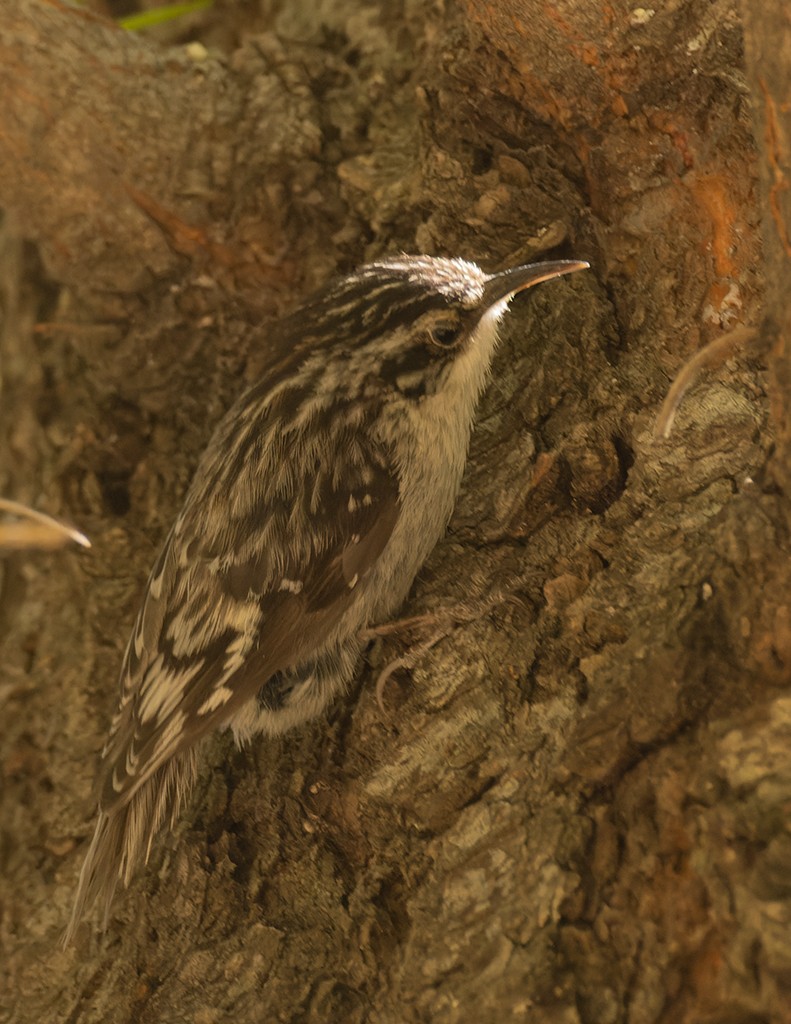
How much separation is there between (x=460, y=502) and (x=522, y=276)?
48 cm

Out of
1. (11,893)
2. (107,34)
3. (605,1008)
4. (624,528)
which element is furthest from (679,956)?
(107,34)

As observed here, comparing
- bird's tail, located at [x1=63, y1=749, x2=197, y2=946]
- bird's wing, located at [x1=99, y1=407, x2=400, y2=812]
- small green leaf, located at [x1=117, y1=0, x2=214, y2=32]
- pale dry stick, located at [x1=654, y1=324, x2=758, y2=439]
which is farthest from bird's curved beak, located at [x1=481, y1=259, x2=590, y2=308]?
small green leaf, located at [x1=117, y1=0, x2=214, y2=32]

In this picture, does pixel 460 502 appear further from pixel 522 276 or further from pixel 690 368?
pixel 690 368

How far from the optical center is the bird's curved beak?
7.04 feet

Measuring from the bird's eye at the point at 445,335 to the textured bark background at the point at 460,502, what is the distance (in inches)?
5.5

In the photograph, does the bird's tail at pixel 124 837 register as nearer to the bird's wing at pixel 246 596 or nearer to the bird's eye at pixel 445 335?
the bird's wing at pixel 246 596

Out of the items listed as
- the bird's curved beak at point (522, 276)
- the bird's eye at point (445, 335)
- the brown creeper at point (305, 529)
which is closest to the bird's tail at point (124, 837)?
the brown creeper at point (305, 529)

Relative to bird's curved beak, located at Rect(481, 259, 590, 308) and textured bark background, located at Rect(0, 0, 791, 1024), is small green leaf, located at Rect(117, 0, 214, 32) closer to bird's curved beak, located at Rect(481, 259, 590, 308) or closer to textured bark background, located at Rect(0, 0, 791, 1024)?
textured bark background, located at Rect(0, 0, 791, 1024)

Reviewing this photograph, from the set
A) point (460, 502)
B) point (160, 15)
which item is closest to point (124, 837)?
point (460, 502)

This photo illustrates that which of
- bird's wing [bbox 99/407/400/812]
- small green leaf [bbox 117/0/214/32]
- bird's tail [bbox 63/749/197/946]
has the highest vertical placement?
small green leaf [bbox 117/0/214/32]

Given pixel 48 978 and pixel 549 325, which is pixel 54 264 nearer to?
pixel 549 325

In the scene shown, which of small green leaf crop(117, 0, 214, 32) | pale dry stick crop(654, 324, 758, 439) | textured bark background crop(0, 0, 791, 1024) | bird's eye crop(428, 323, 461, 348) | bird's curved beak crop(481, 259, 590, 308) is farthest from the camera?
small green leaf crop(117, 0, 214, 32)

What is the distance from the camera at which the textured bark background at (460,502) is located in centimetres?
155

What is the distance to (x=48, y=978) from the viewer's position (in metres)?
2.21
